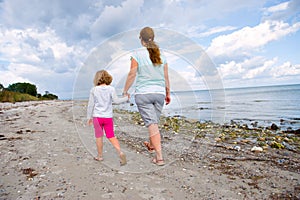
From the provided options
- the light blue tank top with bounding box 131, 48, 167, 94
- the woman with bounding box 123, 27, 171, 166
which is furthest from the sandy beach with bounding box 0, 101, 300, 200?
the light blue tank top with bounding box 131, 48, 167, 94

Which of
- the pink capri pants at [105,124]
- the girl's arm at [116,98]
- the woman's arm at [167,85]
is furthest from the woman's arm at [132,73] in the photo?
the pink capri pants at [105,124]

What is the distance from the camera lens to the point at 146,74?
3.39 meters

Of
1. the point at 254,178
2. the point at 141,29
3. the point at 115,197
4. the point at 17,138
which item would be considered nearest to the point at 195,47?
the point at 141,29

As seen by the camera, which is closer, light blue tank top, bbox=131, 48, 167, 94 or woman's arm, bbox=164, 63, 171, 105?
light blue tank top, bbox=131, 48, 167, 94

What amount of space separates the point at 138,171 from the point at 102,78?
1.54m

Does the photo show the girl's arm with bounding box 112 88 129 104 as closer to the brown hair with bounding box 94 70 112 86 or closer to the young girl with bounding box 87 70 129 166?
the young girl with bounding box 87 70 129 166

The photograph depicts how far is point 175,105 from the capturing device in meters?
3.81

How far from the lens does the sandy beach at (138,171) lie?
9.40ft

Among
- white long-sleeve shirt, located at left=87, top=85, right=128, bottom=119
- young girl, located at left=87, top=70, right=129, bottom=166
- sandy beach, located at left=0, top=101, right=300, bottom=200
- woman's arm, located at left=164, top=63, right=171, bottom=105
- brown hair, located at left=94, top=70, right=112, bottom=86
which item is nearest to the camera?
sandy beach, located at left=0, top=101, right=300, bottom=200

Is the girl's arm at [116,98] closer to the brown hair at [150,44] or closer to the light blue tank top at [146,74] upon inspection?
the light blue tank top at [146,74]

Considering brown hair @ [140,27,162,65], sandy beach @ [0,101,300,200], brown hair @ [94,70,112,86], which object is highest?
brown hair @ [140,27,162,65]

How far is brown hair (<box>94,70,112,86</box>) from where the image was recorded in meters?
3.14

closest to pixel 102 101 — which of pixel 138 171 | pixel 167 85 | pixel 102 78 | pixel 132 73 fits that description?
pixel 102 78

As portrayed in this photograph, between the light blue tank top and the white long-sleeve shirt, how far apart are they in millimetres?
308
